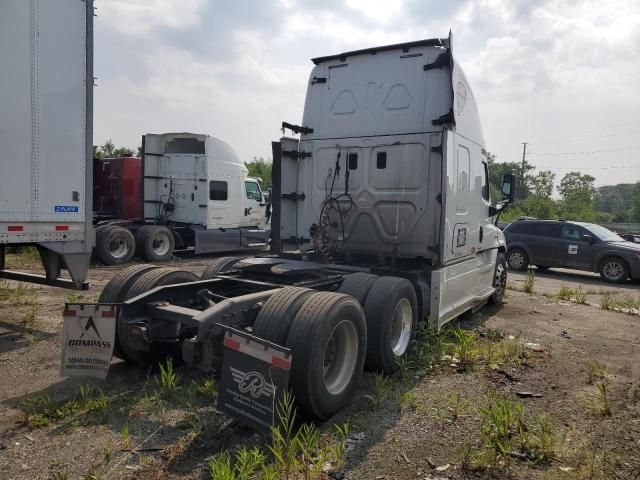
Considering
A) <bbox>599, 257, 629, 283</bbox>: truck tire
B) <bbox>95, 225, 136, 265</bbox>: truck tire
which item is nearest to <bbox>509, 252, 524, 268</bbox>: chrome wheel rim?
<bbox>599, 257, 629, 283</bbox>: truck tire

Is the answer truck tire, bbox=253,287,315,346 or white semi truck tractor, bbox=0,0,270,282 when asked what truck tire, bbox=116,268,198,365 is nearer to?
truck tire, bbox=253,287,315,346

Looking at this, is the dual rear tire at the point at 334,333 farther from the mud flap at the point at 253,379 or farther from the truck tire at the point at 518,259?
the truck tire at the point at 518,259

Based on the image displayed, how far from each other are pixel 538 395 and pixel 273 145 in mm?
4228

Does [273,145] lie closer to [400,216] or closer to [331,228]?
[331,228]

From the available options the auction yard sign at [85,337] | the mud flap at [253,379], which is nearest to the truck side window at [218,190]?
the auction yard sign at [85,337]

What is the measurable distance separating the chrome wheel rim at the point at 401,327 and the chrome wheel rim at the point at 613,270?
10559 mm

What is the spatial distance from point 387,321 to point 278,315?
1342 mm

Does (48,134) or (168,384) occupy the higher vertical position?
(48,134)

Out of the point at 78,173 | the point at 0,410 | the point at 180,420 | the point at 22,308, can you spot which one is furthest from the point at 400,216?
the point at 22,308

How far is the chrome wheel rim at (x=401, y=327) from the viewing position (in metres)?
5.18

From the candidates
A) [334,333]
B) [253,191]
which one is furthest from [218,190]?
[334,333]

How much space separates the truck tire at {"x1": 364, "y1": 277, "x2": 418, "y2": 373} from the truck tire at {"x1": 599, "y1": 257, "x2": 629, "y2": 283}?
34.8 ft

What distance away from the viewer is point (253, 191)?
16766 mm

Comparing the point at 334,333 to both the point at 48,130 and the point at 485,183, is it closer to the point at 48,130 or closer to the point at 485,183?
the point at 48,130
